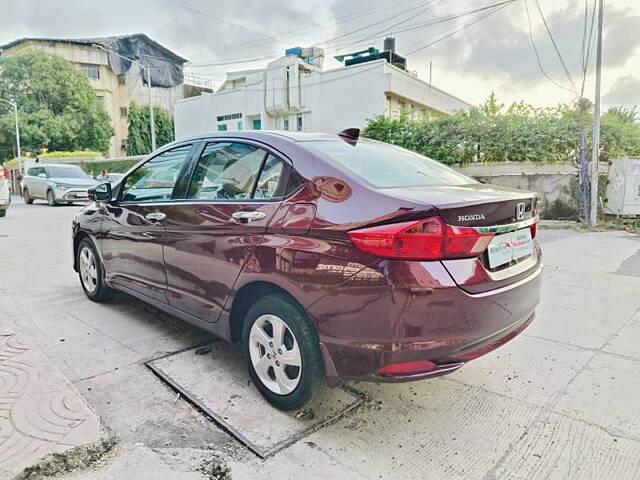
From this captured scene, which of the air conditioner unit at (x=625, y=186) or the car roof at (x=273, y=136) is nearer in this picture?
the car roof at (x=273, y=136)

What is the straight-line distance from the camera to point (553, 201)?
10797 mm

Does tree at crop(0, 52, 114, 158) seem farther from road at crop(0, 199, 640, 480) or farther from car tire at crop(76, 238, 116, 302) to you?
road at crop(0, 199, 640, 480)

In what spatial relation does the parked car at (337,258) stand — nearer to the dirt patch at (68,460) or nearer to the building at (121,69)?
the dirt patch at (68,460)

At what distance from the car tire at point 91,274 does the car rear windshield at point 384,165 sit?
269 cm

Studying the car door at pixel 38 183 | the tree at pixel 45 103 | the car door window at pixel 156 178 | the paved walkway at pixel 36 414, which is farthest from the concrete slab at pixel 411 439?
the tree at pixel 45 103

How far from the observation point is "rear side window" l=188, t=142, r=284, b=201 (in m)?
2.61

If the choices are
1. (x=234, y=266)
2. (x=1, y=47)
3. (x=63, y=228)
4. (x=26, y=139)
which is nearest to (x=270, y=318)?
(x=234, y=266)

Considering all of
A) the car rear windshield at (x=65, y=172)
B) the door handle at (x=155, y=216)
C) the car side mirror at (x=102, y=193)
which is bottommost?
the door handle at (x=155, y=216)

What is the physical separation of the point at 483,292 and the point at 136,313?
10.4 feet

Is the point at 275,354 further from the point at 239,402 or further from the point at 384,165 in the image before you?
the point at 384,165

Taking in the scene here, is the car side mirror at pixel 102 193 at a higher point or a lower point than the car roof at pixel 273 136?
lower

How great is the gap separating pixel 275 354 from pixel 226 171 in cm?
123

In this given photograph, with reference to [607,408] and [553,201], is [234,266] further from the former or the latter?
[553,201]

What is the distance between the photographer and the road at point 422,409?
206 centimetres
